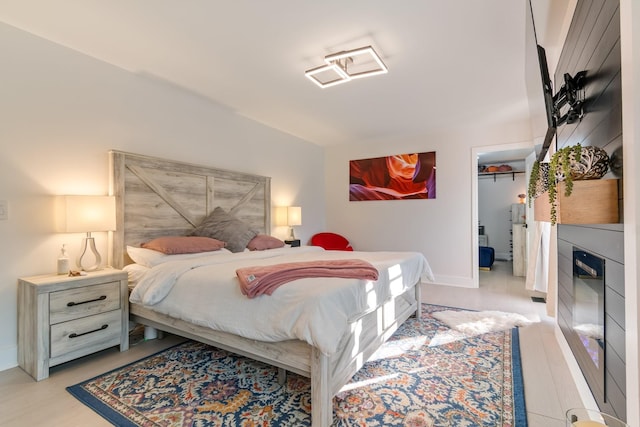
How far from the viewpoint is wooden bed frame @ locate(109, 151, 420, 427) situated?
5.43 ft

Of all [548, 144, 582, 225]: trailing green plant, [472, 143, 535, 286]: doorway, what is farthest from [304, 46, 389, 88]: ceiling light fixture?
[472, 143, 535, 286]: doorway

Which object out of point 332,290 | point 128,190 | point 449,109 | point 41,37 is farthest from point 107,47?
point 449,109

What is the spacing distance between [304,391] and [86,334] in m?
1.72

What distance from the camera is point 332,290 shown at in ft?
5.57

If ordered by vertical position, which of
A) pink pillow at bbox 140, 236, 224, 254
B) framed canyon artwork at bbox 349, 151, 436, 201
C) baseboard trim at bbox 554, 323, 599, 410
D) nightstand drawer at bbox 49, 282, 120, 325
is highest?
framed canyon artwork at bbox 349, 151, 436, 201

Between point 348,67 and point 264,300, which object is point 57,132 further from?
point 348,67

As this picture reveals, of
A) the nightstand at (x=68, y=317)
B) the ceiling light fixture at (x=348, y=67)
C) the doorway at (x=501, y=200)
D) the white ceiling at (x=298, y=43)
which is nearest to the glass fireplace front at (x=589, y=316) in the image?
the white ceiling at (x=298, y=43)

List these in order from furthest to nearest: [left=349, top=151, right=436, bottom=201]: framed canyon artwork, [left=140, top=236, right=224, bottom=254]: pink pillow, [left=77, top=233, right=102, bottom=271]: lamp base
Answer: [left=349, top=151, right=436, bottom=201]: framed canyon artwork
[left=140, top=236, right=224, bottom=254]: pink pillow
[left=77, top=233, right=102, bottom=271]: lamp base

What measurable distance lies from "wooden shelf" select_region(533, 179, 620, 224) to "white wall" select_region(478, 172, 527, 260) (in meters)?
6.88

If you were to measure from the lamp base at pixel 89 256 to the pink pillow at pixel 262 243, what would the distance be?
1.48 metres

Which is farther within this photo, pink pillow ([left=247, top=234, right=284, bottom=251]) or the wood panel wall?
pink pillow ([left=247, top=234, right=284, bottom=251])

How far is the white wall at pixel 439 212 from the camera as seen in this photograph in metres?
4.68

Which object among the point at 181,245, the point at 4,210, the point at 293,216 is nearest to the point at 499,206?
the point at 293,216

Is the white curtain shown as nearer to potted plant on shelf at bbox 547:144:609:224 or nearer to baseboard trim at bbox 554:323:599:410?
baseboard trim at bbox 554:323:599:410
